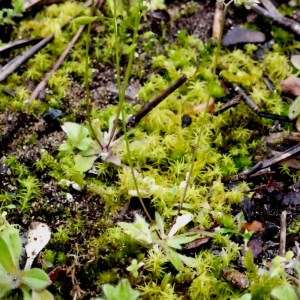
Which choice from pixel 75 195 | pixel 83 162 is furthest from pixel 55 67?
pixel 75 195

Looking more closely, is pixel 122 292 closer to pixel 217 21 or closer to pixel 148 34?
pixel 148 34

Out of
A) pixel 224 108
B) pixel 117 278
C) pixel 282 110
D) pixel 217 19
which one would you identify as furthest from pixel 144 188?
pixel 217 19

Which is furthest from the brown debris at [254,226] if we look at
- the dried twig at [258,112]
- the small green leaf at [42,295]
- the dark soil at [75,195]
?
the small green leaf at [42,295]

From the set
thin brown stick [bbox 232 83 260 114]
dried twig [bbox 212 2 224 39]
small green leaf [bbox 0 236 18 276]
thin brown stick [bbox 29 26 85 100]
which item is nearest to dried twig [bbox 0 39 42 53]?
thin brown stick [bbox 29 26 85 100]

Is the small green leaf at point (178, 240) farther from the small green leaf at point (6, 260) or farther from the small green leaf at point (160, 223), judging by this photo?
the small green leaf at point (6, 260)

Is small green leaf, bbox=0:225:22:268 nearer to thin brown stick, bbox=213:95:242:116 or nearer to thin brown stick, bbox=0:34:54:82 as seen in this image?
thin brown stick, bbox=0:34:54:82

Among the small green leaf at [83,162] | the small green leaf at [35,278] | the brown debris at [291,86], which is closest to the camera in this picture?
the small green leaf at [35,278]
